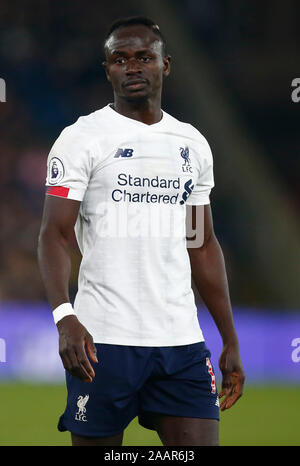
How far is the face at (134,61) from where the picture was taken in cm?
340

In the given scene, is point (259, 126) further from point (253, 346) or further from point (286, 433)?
point (286, 433)

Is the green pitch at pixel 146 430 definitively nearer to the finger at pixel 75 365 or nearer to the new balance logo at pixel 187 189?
the new balance logo at pixel 187 189

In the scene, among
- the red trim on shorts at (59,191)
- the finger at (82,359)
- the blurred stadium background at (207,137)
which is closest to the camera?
the finger at (82,359)

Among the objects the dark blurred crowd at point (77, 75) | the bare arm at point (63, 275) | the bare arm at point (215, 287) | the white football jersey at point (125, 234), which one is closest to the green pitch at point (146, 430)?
the bare arm at point (215, 287)

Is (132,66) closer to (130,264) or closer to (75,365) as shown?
(130,264)

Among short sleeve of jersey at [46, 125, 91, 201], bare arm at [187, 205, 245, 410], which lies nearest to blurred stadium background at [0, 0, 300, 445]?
bare arm at [187, 205, 245, 410]

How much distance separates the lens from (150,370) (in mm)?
3307

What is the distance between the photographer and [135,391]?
10.8 ft

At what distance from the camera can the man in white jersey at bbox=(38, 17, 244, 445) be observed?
3.27 m

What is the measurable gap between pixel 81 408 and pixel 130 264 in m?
0.56

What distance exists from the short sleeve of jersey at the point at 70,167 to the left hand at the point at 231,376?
88 cm

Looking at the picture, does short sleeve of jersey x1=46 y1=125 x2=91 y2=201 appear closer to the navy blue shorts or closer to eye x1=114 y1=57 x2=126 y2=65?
eye x1=114 y1=57 x2=126 y2=65

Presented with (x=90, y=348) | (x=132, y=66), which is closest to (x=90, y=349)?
(x=90, y=348)

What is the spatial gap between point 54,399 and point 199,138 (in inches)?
190
